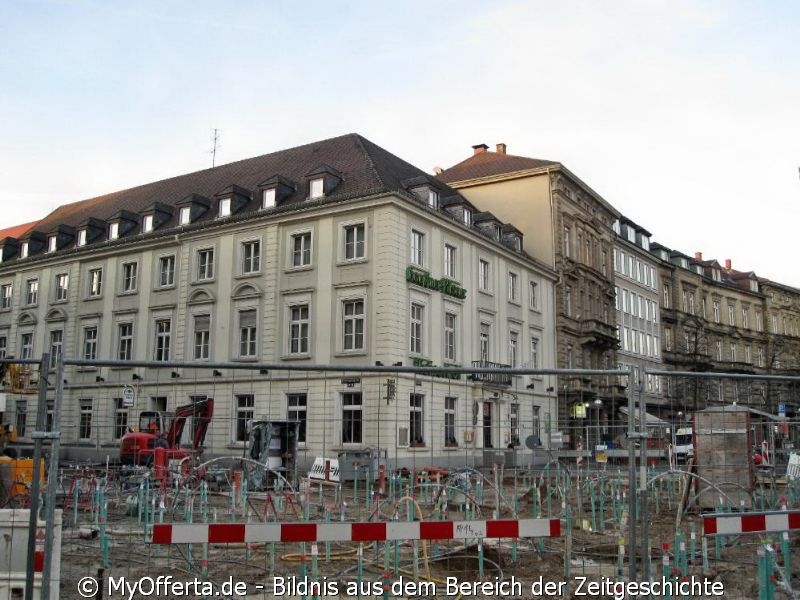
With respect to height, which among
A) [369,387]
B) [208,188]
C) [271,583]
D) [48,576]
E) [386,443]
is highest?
[208,188]

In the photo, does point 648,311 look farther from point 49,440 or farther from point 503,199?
point 49,440

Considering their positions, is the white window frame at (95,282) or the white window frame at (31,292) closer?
the white window frame at (95,282)

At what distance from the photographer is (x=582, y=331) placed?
156 feet

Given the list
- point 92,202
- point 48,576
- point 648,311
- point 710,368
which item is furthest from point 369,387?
point 710,368

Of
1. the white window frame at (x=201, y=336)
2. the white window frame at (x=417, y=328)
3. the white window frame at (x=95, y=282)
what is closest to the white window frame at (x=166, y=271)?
the white window frame at (x=201, y=336)

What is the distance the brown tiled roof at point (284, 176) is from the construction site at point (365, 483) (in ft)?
71.8

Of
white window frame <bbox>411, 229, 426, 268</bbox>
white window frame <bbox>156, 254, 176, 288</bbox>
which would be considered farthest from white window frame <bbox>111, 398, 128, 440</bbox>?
white window frame <bbox>156, 254, 176, 288</bbox>

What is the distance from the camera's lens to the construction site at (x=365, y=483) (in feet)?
22.0

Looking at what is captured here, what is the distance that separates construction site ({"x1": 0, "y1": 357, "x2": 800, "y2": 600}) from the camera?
22.0ft

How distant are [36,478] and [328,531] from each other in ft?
7.55

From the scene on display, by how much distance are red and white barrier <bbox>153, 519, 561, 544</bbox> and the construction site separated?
0.02 metres

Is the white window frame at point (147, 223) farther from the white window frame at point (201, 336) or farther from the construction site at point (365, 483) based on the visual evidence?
the construction site at point (365, 483)

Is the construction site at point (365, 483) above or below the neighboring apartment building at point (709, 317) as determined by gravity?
below

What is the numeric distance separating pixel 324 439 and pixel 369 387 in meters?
0.92
